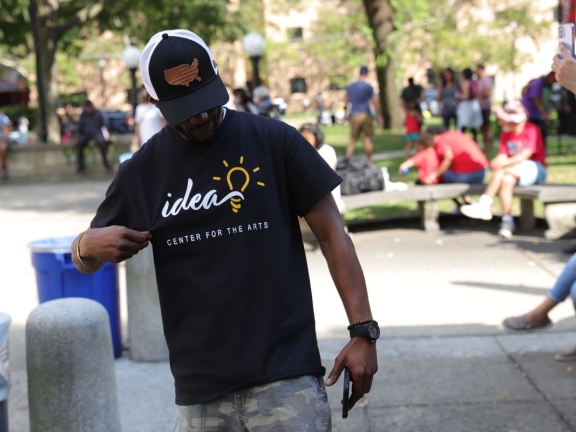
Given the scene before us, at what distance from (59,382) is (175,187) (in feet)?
6.37

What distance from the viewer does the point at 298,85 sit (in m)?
68.9

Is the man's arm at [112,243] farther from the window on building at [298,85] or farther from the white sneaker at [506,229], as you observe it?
the window on building at [298,85]

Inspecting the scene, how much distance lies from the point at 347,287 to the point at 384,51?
23.5 m

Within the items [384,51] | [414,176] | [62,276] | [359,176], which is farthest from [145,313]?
[384,51]

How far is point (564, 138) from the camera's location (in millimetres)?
19453

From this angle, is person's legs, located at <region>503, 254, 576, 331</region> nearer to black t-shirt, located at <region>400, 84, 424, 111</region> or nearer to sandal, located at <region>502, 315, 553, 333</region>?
sandal, located at <region>502, 315, 553, 333</region>

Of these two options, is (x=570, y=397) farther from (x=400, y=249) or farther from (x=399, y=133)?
(x=399, y=133)

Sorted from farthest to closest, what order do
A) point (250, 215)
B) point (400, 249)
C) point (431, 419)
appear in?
point (400, 249)
point (431, 419)
point (250, 215)

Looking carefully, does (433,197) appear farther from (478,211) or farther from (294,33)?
(294,33)

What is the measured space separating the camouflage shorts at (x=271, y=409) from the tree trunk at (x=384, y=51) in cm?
2324

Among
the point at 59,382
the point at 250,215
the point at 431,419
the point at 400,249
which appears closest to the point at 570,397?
the point at 431,419

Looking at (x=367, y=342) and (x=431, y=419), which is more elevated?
(x=367, y=342)

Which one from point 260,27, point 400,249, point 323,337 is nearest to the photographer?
point 323,337

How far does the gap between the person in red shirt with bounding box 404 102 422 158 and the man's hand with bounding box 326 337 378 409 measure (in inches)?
626
